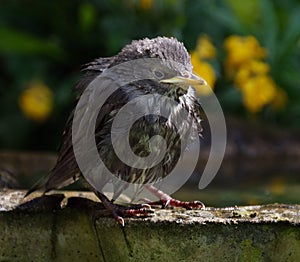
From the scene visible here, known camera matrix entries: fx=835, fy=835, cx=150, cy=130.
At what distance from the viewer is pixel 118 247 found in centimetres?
371

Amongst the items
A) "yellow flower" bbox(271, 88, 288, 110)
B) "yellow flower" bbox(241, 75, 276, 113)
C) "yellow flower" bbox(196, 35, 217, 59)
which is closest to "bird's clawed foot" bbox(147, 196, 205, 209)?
"yellow flower" bbox(196, 35, 217, 59)

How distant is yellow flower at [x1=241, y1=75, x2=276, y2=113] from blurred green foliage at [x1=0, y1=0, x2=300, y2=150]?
26 cm

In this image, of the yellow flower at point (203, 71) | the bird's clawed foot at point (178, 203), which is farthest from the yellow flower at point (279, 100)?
the bird's clawed foot at point (178, 203)

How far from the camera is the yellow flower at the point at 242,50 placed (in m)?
7.08

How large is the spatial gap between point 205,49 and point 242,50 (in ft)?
1.05

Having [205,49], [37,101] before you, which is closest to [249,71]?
[205,49]

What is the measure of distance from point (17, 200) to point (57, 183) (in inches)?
10.4

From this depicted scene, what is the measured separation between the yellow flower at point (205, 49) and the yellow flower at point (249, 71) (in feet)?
0.91

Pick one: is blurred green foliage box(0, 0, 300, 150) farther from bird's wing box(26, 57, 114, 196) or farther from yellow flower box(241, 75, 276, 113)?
bird's wing box(26, 57, 114, 196)

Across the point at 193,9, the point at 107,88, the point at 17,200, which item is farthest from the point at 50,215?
the point at 193,9

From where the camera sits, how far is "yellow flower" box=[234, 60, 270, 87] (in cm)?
709

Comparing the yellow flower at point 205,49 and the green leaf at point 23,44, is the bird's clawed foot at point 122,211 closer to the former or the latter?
the yellow flower at point 205,49

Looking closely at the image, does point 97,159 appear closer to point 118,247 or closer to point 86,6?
point 118,247

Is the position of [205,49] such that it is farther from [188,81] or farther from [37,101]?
[188,81]
